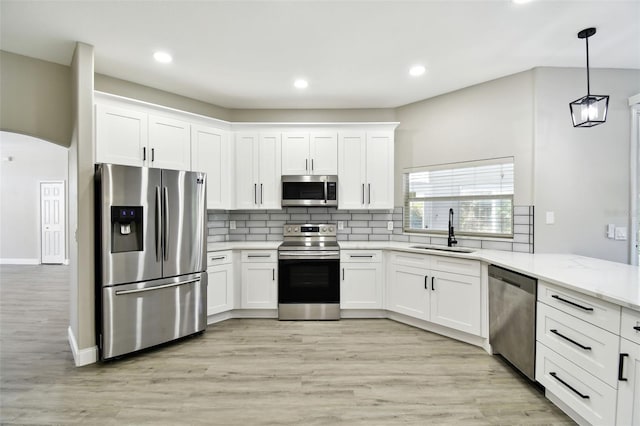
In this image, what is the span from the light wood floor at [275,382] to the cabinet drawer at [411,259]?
750 millimetres

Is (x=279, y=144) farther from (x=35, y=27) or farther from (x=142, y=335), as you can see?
(x=142, y=335)

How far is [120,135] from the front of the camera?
290 centimetres

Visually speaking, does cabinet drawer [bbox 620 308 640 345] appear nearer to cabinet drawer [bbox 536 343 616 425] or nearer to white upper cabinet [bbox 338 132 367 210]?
cabinet drawer [bbox 536 343 616 425]

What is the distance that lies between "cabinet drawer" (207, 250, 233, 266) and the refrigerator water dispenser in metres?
0.81

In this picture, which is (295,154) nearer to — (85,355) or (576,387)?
(85,355)

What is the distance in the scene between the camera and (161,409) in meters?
1.95

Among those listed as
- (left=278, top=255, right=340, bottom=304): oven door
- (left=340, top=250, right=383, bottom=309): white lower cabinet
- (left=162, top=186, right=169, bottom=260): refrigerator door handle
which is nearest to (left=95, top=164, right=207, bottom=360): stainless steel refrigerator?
(left=162, top=186, right=169, bottom=260): refrigerator door handle

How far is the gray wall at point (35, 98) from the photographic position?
8.45 ft

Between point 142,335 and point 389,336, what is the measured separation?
8.05ft

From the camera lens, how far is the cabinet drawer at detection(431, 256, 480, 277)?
280 cm

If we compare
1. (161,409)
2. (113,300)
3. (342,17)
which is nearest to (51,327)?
(113,300)

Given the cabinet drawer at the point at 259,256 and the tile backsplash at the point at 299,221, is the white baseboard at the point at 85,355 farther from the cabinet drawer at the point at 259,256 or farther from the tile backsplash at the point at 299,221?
the tile backsplash at the point at 299,221

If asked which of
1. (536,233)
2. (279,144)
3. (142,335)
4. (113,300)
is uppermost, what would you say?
(279,144)

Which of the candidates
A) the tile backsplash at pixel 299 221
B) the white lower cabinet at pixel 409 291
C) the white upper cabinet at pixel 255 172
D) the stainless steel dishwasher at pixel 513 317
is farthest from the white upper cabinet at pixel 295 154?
→ the stainless steel dishwasher at pixel 513 317
